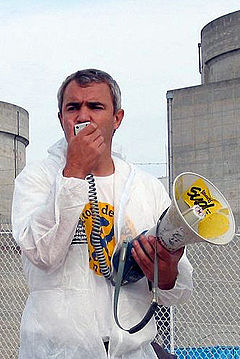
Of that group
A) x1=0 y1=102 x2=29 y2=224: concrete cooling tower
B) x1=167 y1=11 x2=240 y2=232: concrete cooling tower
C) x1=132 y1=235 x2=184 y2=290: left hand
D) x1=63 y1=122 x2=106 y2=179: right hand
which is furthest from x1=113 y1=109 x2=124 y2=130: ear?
x1=0 y1=102 x2=29 y2=224: concrete cooling tower

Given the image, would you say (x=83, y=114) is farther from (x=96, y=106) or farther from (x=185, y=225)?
(x=185, y=225)

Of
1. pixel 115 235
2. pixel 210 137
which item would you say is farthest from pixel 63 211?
pixel 210 137

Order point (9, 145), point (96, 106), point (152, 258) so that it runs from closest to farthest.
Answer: point (152, 258) < point (96, 106) < point (9, 145)

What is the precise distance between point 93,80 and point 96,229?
1.57ft

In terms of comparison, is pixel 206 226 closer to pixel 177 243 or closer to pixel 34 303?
pixel 177 243

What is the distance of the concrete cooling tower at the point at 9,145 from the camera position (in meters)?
18.1

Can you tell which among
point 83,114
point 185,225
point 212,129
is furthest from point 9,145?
point 185,225

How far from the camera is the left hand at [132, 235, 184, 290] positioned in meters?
1.89

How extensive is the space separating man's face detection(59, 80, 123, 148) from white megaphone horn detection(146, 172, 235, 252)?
29 cm

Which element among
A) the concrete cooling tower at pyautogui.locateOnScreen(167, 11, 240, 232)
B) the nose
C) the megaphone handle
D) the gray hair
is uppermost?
the concrete cooling tower at pyautogui.locateOnScreen(167, 11, 240, 232)

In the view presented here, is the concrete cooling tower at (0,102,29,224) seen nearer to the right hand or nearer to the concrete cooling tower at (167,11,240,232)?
the concrete cooling tower at (167,11,240,232)

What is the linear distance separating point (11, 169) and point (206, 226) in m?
17.4

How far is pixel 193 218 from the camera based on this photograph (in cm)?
185

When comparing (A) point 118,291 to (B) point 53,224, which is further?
(A) point 118,291
